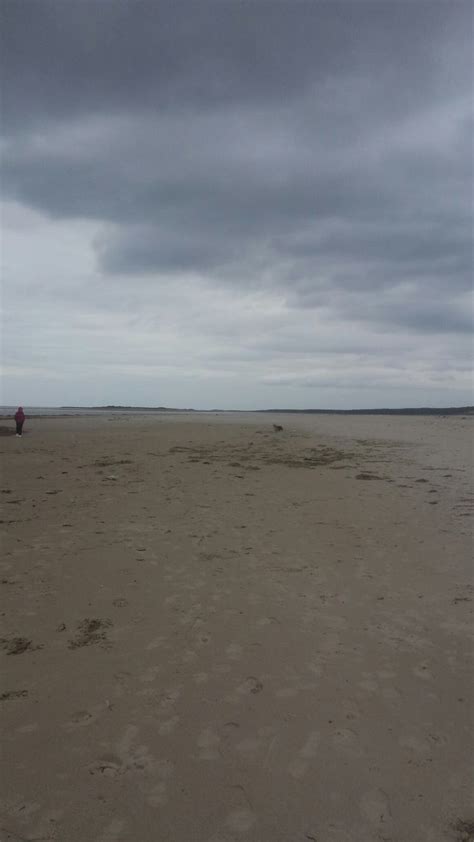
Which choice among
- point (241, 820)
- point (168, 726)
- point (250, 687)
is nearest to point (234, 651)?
point (250, 687)

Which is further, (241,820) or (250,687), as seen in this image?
(250,687)

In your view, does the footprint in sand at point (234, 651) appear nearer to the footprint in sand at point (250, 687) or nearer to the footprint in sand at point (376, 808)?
the footprint in sand at point (250, 687)

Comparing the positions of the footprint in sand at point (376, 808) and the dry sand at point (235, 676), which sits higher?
the dry sand at point (235, 676)

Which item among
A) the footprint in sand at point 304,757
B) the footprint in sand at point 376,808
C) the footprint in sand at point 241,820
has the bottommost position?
the footprint in sand at point 376,808

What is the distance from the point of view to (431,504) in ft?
36.5

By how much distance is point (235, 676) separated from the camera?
13.9 feet

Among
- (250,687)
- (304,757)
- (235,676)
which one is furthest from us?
(235,676)

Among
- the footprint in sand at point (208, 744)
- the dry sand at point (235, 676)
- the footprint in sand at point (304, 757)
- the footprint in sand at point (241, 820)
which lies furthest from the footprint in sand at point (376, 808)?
the footprint in sand at point (208, 744)

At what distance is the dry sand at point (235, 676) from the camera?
2867mm

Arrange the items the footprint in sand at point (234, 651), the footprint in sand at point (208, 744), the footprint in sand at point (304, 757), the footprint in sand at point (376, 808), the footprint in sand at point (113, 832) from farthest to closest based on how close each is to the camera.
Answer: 1. the footprint in sand at point (234, 651)
2. the footprint in sand at point (208, 744)
3. the footprint in sand at point (304, 757)
4. the footprint in sand at point (376, 808)
5. the footprint in sand at point (113, 832)

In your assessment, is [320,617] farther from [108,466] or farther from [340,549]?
[108,466]

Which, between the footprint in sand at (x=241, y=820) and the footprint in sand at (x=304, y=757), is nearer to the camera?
the footprint in sand at (x=241, y=820)

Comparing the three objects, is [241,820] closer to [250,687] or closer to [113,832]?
[113,832]

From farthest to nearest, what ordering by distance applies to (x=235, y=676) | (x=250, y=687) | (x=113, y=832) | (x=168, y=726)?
1. (x=235, y=676)
2. (x=250, y=687)
3. (x=168, y=726)
4. (x=113, y=832)
